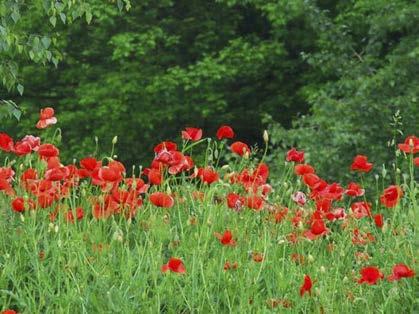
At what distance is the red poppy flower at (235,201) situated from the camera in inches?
161

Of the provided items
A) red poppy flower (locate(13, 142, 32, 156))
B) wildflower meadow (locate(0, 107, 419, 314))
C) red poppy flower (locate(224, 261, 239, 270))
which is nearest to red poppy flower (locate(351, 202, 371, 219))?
wildflower meadow (locate(0, 107, 419, 314))

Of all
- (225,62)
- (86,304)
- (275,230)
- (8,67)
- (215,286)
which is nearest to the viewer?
(86,304)

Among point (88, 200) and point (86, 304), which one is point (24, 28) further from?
point (86, 304)

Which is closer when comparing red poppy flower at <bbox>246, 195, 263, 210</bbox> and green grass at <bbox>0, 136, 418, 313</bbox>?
green grass at <bbox>0, 136, 418, 313</bbox>

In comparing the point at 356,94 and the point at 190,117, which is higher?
the point at 356,94

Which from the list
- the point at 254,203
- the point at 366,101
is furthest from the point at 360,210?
the point at 366,101

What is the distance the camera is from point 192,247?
13.0 feet

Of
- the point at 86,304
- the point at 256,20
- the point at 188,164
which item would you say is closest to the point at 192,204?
the point at 188,164

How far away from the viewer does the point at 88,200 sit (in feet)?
14.4

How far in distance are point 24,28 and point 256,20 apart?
341cm

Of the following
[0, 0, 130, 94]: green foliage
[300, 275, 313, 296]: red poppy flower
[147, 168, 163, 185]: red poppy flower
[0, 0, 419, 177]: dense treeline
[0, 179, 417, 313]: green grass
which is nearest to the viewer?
[300, 275, 313, 296]: red poppy flower

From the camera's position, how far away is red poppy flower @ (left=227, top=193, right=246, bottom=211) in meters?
4.08

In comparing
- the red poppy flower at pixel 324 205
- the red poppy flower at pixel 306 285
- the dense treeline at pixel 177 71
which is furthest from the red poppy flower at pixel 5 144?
the dense treeline at pixel 177 71

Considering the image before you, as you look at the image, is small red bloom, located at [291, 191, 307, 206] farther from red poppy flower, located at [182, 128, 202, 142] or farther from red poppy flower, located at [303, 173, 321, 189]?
red poppy flower, located at [182, 128, 202, 142]
